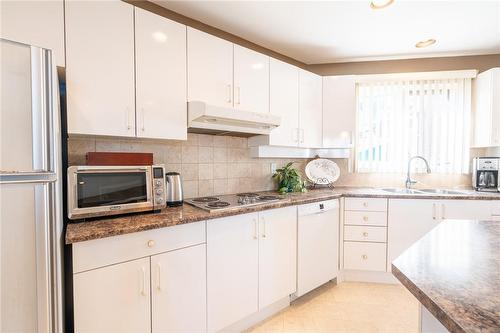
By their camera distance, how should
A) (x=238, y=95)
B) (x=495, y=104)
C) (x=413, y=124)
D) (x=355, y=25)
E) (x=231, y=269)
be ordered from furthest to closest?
(x=413, y=124)
(x=495, y=104)
(x=355, y=25)
(x=238, y=95)
(x=231, y=269)

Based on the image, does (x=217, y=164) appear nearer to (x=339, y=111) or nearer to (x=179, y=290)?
(x=179, y=290)

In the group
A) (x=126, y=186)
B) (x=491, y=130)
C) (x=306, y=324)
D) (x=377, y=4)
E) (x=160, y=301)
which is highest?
(x=377, y=4)

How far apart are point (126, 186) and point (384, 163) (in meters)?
2.83

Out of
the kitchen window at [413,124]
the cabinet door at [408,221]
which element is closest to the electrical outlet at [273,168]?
the kitchen window at [413,124]

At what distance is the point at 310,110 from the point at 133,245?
2.12 metres

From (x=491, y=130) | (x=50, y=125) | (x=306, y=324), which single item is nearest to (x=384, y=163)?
(x=491, y=130)

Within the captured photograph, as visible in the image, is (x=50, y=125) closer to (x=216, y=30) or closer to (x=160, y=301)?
(x=160, y=301)

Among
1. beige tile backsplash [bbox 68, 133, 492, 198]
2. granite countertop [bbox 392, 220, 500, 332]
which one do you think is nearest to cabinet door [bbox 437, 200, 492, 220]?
beige tile backsplash [bbox 68, 133, 492, 198]

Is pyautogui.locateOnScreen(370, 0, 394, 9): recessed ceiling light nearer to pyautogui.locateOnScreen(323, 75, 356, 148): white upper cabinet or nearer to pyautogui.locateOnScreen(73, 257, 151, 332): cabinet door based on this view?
pyautogui.locateOnScreen(323, 75, 356, 148): white upper cabinet

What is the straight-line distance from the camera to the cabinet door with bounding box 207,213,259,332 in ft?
5.29

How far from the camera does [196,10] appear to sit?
78.7 inches

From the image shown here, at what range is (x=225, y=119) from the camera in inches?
73.8

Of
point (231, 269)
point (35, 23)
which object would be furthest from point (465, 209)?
point (35, 23)

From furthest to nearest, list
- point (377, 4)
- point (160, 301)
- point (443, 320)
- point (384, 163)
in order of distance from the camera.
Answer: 1. point (384, 163)
2. point (377, 4)
3. point (160, 301)
4. point (443, 320)
